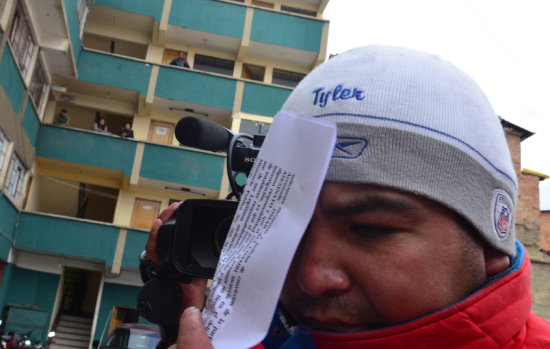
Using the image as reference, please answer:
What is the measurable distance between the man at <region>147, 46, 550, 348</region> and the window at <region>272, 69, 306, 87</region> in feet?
55.5

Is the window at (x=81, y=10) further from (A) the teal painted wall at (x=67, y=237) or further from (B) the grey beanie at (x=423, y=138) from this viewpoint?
(B) the grey beanie at (x=423, y=138)

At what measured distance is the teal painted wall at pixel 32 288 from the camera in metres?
14.4

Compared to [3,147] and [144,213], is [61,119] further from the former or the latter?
[3,147]

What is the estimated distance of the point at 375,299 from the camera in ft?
2.92

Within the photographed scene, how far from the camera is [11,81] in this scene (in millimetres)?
10914

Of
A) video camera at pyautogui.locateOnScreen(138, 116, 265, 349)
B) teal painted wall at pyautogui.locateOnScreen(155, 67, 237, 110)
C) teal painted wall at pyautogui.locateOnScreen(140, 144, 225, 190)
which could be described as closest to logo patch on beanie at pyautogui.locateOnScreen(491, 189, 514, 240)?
video camera at pyautogui.locateOnScreen(138, 116, 265, 349)

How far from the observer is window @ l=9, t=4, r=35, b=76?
10.8 metres

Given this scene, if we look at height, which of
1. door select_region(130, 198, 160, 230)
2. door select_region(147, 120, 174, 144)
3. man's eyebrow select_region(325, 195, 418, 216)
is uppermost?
door select_region(147, 120, 174, 144)

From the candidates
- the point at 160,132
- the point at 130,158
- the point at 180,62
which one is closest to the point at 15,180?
the point at 130,158

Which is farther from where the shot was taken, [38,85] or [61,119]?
[61,119]

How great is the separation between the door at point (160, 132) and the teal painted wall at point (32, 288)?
4.88 meters

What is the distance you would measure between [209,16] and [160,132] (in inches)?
151

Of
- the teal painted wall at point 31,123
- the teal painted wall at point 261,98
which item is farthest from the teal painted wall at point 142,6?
the teal painted wall at point 31,123

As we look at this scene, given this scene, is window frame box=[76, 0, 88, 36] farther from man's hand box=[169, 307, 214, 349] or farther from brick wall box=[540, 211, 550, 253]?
man's hand box=[169, 307, 214, 349]
